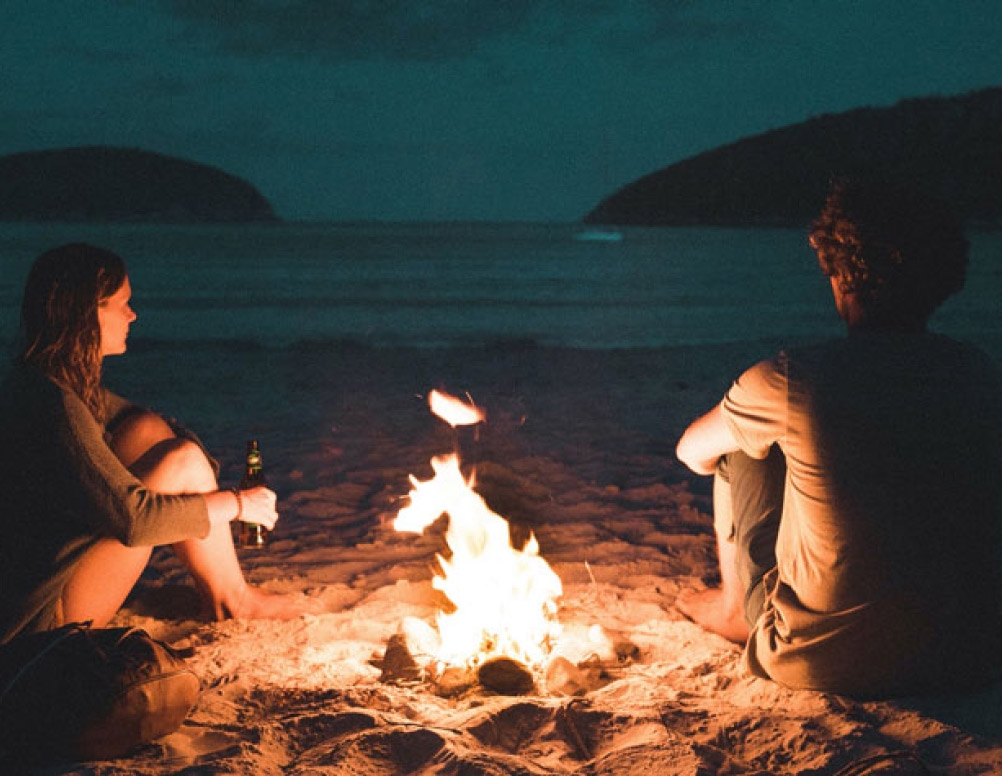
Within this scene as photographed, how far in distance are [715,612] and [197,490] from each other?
2.24 meters

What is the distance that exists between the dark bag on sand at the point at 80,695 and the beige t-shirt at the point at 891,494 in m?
2.00

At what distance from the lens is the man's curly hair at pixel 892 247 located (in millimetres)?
2564

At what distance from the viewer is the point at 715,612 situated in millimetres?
3971

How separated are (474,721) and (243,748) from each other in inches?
29.2

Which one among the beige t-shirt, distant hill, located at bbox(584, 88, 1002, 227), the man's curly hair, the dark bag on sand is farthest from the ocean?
distant hill, located at bbox(584, 88, 1002, 227)

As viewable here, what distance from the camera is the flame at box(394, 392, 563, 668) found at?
3660 mm

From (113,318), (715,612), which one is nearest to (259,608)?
(113,318)

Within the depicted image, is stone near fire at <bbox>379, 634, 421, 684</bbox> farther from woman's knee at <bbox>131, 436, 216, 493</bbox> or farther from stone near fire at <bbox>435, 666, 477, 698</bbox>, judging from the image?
woman's knee at <bbox>131, 436, 216, 493</bbox>

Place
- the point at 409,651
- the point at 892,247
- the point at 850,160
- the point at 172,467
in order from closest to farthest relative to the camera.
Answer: the point at 892,247, the point at 172,467, the point at 409,651, the point at 850,160

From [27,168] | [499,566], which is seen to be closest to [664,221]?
[27,168]

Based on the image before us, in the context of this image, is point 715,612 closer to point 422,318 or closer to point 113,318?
point 113,318

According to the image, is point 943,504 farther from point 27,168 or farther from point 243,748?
point 27,168

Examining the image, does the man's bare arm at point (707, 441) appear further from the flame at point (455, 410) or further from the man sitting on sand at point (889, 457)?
the flame at point (455, 410)

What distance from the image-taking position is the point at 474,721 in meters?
3.06
